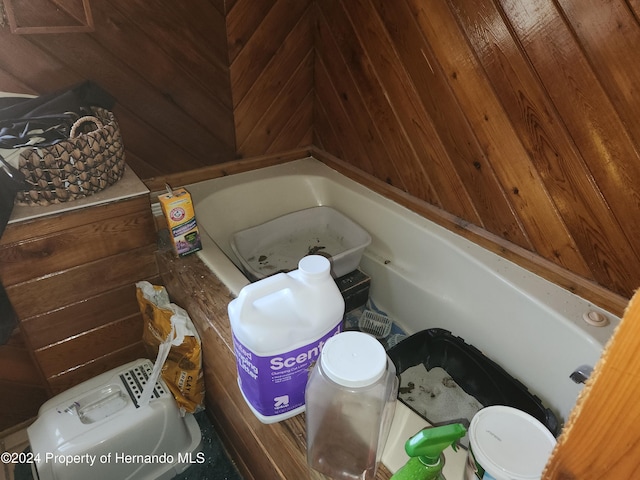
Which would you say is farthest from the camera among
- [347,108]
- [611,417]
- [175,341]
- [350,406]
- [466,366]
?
[347,108]

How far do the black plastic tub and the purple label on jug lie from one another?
47 centimetres

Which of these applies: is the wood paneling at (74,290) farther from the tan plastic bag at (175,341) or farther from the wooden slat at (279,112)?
the wooden slat at (279,112)

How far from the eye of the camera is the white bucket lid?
1.94 feet

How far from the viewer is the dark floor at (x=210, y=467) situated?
4.25 ft

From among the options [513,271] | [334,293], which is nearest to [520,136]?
[513,271]

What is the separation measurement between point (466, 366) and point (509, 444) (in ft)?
2.27

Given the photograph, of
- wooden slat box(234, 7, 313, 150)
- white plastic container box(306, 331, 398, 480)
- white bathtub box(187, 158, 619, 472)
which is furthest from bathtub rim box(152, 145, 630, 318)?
white plastic container box(306, 331, 398, 480)

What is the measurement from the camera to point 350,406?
0.74m

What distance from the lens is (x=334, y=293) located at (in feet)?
2.64

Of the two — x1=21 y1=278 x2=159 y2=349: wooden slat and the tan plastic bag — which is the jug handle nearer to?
the tan plastic bag

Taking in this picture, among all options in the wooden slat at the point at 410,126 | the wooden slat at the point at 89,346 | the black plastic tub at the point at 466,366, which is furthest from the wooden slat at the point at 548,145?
the wooden slat at the point at 89,346

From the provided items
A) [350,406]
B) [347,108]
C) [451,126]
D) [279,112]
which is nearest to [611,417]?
[350,406]

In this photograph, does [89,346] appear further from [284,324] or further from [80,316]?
[284,324]

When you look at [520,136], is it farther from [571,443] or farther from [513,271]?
[571,443]
